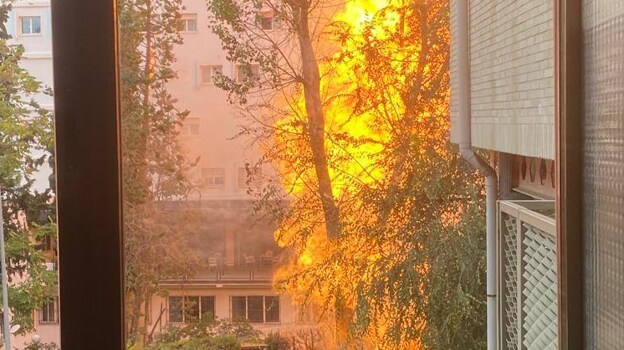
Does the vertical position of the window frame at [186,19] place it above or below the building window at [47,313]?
above

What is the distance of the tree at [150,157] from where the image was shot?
175 cm

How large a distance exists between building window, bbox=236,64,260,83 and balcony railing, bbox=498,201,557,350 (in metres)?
0.89

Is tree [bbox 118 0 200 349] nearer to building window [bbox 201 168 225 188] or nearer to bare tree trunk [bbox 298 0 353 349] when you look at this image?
building window [bbox 201 168 225 188]

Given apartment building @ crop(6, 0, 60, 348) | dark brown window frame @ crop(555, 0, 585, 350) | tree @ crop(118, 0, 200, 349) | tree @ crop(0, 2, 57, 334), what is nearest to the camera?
dark brown window frame @ crop(555, 0, 585, 350)

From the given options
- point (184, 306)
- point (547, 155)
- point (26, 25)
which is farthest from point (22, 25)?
point (547, 155)

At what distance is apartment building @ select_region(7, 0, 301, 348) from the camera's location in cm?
184

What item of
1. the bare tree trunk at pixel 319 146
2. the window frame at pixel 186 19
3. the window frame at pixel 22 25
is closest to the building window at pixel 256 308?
the bare tree trunk at pixel 319 146

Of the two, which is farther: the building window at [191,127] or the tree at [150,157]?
the building window at [191,127]

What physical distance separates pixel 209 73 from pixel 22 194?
0.58 m

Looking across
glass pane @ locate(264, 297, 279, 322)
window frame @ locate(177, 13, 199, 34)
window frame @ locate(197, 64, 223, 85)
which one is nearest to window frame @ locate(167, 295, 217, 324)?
glass pane @ locate(264, 297, 279, 322)

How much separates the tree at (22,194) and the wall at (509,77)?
1263 mm

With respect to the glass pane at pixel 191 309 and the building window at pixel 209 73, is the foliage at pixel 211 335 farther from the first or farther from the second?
the building window at pixel 209 73

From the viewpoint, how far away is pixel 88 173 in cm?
128

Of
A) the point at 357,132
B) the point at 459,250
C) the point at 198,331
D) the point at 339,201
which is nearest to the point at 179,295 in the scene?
the point at 198,331
